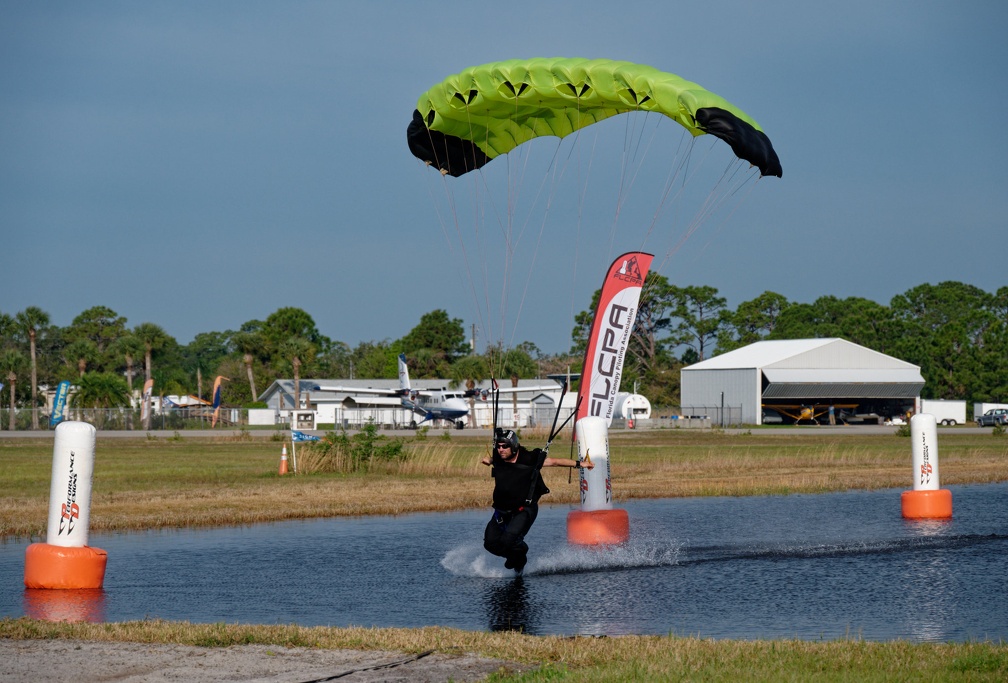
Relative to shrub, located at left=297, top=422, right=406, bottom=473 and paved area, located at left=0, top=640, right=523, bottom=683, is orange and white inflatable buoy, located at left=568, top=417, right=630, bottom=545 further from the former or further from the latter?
shrub, located at left=297, top=422, right=406, bottom=473

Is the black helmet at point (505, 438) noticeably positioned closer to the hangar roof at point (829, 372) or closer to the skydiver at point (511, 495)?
the skydiver at point (511, 495)

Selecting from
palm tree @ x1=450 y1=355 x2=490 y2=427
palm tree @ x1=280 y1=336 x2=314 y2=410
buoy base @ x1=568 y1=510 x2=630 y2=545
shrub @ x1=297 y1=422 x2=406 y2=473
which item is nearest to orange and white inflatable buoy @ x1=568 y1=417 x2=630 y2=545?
buoy base @ x1=568 y1=510 x2=630 y2=545

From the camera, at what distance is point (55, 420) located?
7562cm

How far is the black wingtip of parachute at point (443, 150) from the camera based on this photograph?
794 inches

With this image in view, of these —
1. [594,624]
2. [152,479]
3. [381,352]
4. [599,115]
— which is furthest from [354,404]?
[594,624]

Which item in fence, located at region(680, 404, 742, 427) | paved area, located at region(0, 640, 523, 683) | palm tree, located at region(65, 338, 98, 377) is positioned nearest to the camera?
paved area, located at region(0, 640, 523, 683)

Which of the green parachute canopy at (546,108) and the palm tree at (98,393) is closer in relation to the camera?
the green parachute canopy at (546,108)

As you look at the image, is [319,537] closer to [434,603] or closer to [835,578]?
[434,603]

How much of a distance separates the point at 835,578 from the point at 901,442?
42.2 metres

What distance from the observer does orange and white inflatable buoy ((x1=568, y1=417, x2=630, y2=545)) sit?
17328 millimetres

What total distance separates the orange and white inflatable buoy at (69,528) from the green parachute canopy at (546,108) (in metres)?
8.21

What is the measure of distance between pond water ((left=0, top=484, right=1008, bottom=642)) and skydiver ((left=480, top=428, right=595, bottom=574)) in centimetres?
57

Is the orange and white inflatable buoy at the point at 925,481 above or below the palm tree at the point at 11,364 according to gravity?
below

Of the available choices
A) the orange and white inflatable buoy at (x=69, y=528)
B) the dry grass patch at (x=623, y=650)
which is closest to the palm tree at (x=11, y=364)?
the orange and white inflatable buoy at (x=69, y=528)
